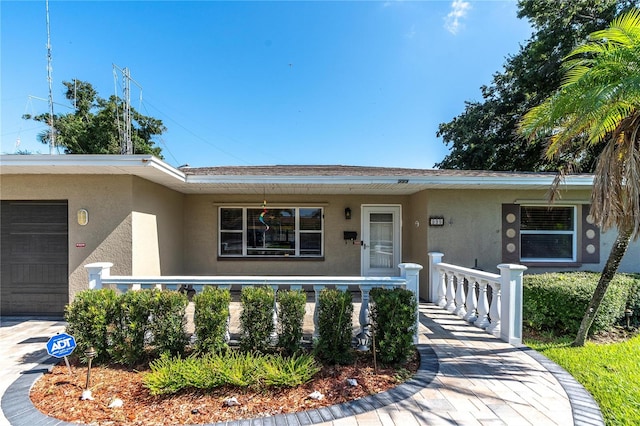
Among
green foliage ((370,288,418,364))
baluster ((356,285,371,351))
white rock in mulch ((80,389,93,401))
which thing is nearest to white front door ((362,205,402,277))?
baluster ((356,285,371,351))

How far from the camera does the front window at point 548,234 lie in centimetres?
682

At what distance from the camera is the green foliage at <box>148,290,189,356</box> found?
342 cm

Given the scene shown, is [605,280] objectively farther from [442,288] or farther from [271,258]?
[271,258]

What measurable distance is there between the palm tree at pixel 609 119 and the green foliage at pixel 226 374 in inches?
168

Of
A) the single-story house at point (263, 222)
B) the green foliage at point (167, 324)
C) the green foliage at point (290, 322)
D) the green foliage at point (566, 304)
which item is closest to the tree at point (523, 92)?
the single-story house at point (263, 222)

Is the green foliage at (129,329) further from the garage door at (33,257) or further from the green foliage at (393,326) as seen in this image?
the garage door at (33,257)

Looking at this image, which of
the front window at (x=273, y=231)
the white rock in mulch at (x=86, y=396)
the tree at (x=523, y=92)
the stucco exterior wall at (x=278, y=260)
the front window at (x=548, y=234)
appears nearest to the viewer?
the white rock in mulch at (x=86, y=396)

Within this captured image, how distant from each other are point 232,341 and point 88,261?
3440mm

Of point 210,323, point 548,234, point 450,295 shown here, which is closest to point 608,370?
point 450,295

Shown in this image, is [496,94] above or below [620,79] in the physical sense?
above

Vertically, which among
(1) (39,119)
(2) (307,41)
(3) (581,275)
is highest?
(1) (39,119)

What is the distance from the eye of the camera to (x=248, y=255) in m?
8.01

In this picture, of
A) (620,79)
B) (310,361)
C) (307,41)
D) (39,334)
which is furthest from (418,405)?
(307,41)

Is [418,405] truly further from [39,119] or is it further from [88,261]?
[39,119]
